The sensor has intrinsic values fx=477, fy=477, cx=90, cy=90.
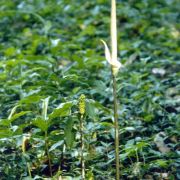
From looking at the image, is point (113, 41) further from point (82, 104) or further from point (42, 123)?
point (42, 123)

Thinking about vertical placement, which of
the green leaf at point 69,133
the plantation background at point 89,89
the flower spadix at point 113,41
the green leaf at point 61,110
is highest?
the flower spadix at point 113,41

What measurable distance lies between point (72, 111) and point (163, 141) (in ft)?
1.71

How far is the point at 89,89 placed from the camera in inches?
108

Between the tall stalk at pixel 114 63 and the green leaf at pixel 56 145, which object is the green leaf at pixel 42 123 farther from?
the tall stalk at pixel 114 63

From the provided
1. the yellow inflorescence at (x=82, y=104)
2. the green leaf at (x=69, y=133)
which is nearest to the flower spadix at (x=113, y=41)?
the yellow inflorescence at (x=82, y=104)

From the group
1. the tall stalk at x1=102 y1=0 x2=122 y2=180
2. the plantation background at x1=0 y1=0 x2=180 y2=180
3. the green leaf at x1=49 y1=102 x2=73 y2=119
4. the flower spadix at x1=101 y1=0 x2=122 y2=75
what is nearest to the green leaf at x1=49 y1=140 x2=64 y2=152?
the plantation background at x1=0 y1=0 x2=180 y2=180

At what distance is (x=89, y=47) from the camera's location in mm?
3961

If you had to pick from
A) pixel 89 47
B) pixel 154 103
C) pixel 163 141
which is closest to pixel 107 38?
pixel 89 47

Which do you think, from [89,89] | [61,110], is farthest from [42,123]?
[89,89]

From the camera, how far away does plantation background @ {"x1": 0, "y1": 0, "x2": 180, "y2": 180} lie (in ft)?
6.76

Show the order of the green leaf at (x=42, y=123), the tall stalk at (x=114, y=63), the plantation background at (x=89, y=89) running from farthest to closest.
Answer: the plantation background at (x=89, y=89), the green leaf at (x=42, y=123), the tall stalk at (x=114, y=63)

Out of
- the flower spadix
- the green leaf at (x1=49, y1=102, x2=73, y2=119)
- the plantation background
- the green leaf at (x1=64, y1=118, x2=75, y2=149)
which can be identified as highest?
the flower spadix

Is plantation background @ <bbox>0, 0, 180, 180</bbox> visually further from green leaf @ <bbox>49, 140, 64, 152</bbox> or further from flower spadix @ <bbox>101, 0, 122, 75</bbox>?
flower spadix @ <bbox>101, 0, 122, 75</bbox>

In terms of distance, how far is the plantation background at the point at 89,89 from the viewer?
2061 millimetres
